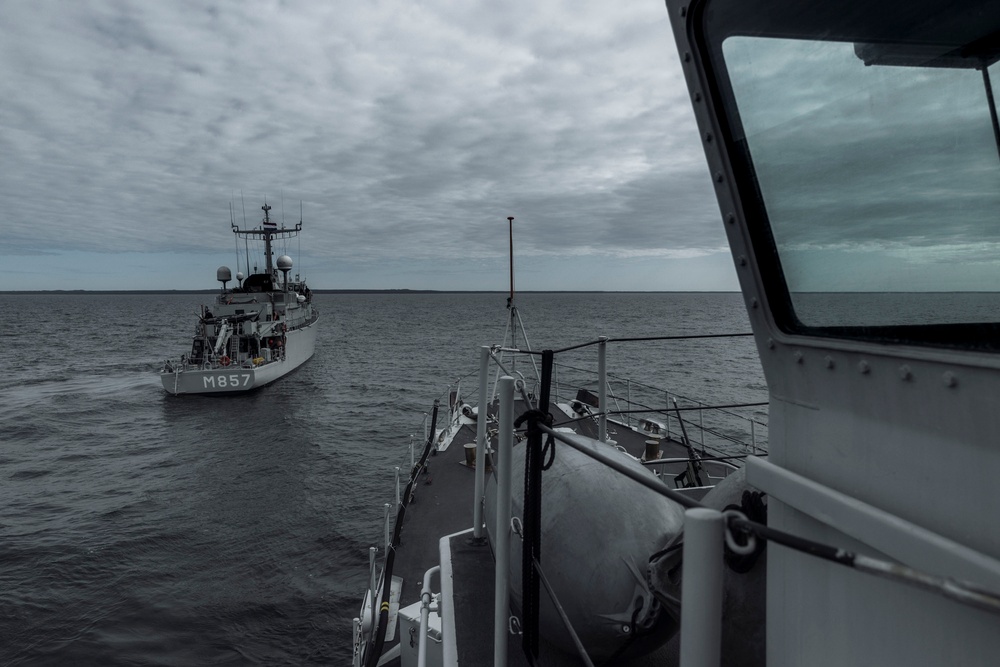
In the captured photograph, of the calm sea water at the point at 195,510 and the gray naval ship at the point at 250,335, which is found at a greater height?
the gray naval ship at the point at 250,335

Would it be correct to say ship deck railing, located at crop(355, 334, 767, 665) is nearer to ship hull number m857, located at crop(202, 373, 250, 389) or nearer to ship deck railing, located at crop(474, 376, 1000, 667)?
ship deck railing, located at crop(474, 376, 1000, 667)

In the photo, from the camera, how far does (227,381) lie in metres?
33.3

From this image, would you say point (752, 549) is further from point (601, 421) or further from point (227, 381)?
point (227, 381)

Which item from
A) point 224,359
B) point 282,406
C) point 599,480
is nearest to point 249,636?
point 599,480

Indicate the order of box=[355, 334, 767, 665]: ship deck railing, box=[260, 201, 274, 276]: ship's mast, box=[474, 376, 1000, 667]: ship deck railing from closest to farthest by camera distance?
box=[474, 376, 1000, 667]: ship deck railing, box=[355, 334, 767, 665]: ship deck railing, box=[260, 201, 274, 276]: ship's mast

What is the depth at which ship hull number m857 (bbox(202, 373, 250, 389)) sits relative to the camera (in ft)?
108

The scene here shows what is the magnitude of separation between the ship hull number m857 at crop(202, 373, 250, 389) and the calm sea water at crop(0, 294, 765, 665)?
2.70ft

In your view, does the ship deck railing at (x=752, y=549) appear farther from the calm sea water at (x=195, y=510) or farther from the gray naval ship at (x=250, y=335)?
the gray naval ship at (x=250, y=335)

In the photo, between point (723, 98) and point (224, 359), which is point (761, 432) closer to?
point (723, 98)

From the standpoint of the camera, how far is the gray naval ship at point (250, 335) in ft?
109

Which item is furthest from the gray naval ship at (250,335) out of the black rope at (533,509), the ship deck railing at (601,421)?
the black rope at (533,509)

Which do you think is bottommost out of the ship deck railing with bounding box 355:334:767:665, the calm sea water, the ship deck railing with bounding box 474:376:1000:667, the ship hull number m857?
the calm sea water

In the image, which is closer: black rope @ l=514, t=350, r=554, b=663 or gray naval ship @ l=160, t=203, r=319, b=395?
black rope @ l=514, t=350, r=554, b=663

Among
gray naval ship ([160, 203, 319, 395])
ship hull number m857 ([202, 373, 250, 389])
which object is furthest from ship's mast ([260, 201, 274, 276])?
ship hull number m857 ([202, 373, 250, 389])
